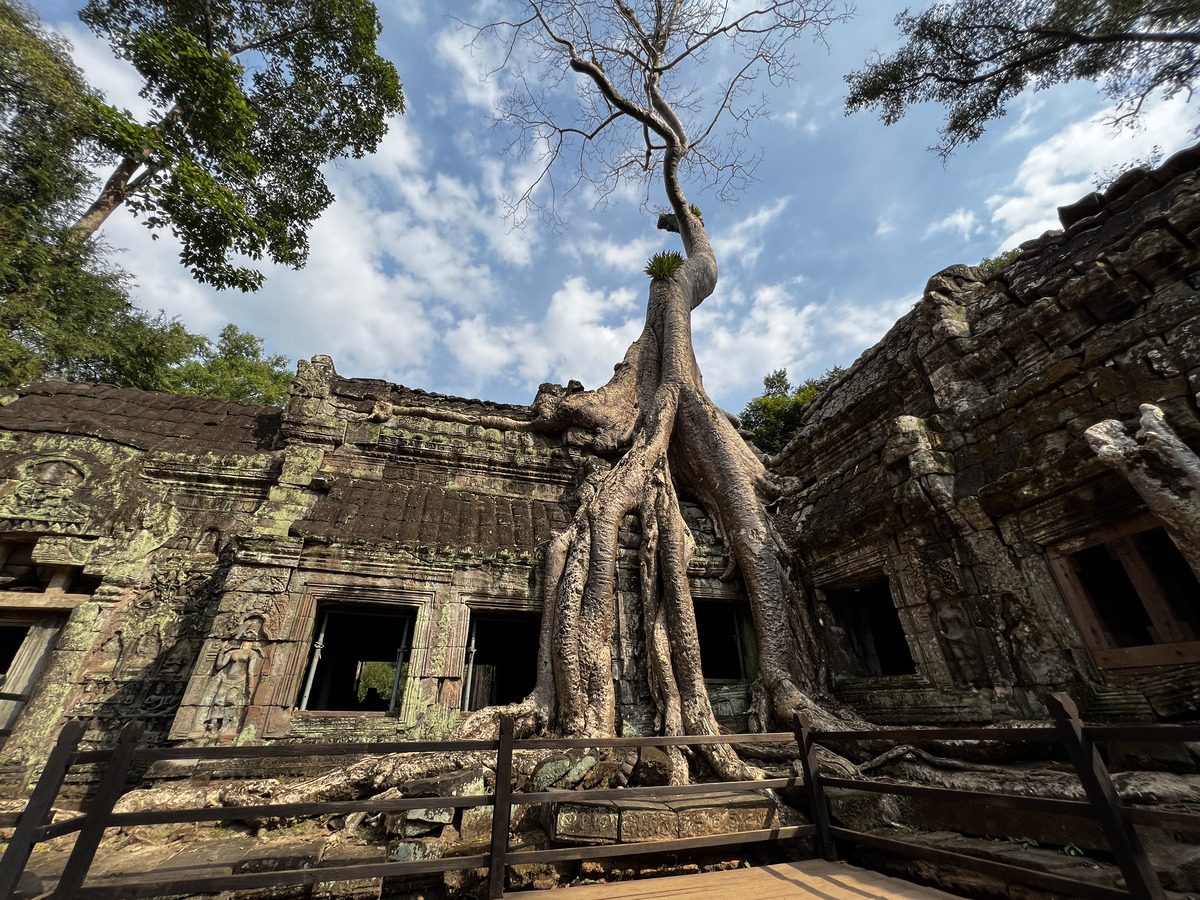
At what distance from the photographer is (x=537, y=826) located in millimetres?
3750

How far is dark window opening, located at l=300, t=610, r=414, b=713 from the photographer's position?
16.4 feet

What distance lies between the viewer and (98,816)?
2338 millimetres

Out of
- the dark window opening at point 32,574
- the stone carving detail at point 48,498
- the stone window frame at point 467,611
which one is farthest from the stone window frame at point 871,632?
the stone carving detail at point 48,498

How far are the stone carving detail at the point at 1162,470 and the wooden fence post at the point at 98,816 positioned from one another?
5.63 meters

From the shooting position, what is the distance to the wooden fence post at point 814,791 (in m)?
3.16

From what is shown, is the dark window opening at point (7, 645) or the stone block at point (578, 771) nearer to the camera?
the stone block at point (578, 771)

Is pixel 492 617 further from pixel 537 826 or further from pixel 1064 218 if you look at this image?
pixel 1064 218

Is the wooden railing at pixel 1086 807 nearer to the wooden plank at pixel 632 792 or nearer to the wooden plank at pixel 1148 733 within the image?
the wooden plank at pixel 1148 733

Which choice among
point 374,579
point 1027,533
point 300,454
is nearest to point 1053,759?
point 1027,533

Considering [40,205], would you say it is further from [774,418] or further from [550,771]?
[774,418]

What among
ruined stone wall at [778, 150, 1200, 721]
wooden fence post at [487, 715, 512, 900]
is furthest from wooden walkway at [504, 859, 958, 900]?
ruined stone wall at [778, 150, 1200, 721]

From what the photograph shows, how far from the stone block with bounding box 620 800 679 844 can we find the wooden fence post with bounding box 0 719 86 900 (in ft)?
9.26

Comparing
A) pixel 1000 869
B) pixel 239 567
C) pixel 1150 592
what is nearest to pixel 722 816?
pixel 1000 869

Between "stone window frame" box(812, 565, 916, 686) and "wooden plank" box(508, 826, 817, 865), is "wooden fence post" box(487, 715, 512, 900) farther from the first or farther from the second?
"stone window frame" box(812, 565, 916, 686)
